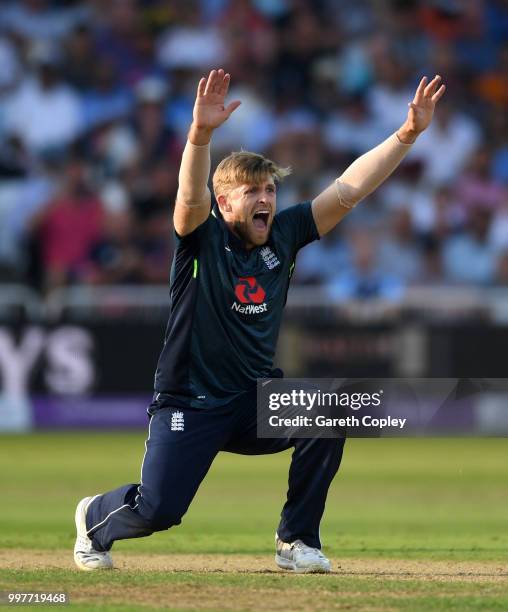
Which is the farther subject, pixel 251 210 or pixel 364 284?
pixel 364 284

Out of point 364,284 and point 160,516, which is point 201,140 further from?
Result: point 364,284

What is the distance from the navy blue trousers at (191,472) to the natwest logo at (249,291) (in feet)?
1.48

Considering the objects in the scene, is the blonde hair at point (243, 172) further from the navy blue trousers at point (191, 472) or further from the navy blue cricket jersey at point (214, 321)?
the navy blue trousers at point (191, 472)

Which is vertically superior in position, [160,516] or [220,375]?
[220,375]

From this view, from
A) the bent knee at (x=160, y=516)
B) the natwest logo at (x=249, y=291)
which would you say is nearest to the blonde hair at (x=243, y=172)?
the natwest logo at (x=249, y=291)

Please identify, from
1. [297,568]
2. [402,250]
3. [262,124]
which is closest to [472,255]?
[402,250]

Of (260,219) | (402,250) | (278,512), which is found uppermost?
(402,250)

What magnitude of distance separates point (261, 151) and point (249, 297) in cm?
1054

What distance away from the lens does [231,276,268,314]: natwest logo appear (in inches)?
258

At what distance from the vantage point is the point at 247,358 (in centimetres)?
662

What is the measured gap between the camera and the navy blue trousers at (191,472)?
21.0ft

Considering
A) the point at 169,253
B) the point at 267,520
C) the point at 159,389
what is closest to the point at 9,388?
the point at 169,253

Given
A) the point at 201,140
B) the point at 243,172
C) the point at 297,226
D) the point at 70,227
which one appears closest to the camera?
the point at 201,140

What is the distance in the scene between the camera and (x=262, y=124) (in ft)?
56.1
